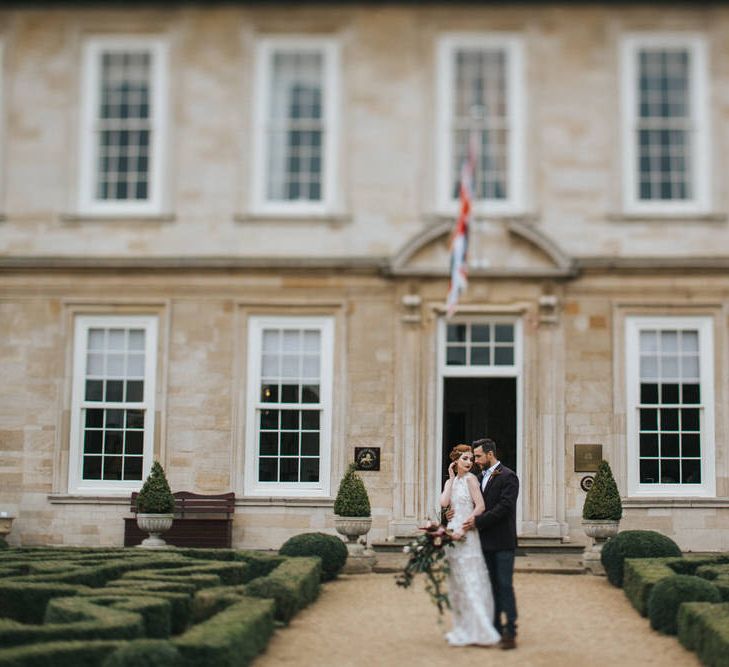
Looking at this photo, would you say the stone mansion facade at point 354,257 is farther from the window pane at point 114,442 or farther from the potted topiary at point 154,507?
the potted topiary at point 154,507

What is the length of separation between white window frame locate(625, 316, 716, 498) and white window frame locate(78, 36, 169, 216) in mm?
6900

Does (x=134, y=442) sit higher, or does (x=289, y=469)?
(x=134, y=442)

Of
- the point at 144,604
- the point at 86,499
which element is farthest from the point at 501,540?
the point at 86,499

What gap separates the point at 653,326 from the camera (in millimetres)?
18219

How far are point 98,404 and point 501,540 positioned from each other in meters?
8.90

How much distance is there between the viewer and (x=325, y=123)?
1884cm

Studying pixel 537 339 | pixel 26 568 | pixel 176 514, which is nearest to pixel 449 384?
pixel 537 339

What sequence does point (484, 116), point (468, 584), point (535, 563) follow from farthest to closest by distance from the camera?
point (484, 116)
point (535, 563)
point (468, 584)

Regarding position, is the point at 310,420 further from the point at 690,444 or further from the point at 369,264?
the point at 690,444

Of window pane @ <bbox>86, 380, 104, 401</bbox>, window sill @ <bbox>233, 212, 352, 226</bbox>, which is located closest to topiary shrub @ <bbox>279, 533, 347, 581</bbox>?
window pane @ <bbox>86, 380, 104, 401</bbox>

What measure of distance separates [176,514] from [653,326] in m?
7.00

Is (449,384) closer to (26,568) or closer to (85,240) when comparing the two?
(85,240)

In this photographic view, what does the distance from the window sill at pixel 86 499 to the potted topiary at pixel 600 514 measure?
6.37m

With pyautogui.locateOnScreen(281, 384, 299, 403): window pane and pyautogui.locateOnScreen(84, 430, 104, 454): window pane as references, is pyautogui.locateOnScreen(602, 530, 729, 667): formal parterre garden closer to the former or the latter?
pyautogui.locateOnScreen(281, 384, 299, 403): window pane
